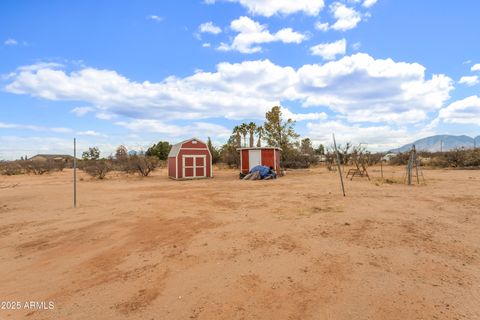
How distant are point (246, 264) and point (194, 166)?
52.8 feet

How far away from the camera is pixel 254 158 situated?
19125mm

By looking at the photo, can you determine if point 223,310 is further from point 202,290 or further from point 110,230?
point 110,230

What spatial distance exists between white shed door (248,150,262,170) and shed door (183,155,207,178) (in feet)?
11.6

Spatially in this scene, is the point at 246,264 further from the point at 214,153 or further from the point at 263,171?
the point at 214,153

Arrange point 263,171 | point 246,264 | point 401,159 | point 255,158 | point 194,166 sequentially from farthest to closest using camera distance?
point 401,159, point 194,166, point 255,158, point 263,171, point 246,264

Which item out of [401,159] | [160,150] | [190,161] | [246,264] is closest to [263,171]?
[190,161]

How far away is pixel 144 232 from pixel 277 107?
26.1m

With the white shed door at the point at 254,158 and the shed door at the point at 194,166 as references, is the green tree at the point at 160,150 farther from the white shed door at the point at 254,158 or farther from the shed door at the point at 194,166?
the white shed door at the point at 254,158

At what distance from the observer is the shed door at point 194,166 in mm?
19234

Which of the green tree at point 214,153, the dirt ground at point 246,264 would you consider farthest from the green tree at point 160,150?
the dirt ground at point 246,264

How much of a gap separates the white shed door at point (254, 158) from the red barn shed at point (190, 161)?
335 cm

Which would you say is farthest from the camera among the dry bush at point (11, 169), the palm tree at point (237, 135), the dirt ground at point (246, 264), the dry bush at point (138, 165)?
the palm tree at point (237, 135)

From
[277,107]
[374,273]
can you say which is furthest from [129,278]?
[277,107]

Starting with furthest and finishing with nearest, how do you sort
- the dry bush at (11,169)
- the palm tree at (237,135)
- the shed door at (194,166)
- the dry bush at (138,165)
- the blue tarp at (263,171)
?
the palm tree at (237,135) → the dry bush at (11,169) → the dry bush at (138,165) → the shed door at (194,166) → the blue tarp at (263,171)
